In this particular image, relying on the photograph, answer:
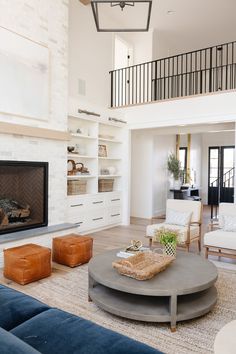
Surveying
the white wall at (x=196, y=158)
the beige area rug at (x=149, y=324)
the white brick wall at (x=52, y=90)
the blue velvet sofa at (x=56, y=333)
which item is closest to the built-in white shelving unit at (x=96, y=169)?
the white brick wall at (x=52, y=90)

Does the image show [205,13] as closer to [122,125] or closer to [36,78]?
[122,125]

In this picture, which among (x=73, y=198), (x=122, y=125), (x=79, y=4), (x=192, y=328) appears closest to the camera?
(x=192, y=328)

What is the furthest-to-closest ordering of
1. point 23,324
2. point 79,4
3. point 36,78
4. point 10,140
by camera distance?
point 79,4
point 36,78
point 10,140
point 23,324

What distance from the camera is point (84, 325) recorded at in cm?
179

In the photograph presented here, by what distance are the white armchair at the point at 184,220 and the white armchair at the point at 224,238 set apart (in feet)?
1.19

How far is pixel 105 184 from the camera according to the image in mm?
7184

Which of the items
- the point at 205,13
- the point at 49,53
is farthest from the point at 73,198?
the point at 205,13

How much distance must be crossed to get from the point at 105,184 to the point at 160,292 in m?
4.80

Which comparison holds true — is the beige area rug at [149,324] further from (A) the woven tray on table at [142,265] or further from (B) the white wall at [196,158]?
(B) the white wall at [196,158]

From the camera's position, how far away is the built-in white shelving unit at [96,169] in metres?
A: 6.32

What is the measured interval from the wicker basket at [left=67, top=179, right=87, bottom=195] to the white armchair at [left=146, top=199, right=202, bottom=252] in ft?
6.44

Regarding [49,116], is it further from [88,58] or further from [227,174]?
[227,174]

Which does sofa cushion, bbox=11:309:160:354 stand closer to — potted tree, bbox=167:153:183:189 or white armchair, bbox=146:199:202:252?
white armchair, bbox=146:199:202:252

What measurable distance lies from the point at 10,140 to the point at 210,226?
11.6 feet
